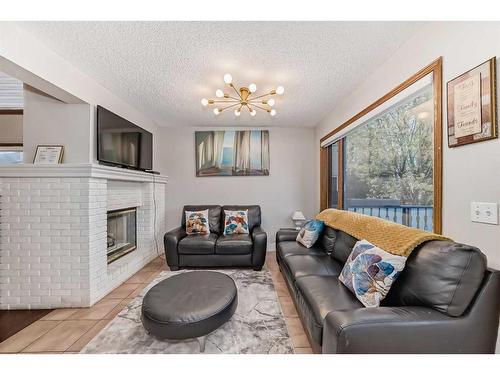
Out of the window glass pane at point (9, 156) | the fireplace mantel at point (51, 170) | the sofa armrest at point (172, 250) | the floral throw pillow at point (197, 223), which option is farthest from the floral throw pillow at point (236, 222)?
the window glass pane at point (9, 156)

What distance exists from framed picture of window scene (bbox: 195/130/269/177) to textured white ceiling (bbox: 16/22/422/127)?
1.27 m

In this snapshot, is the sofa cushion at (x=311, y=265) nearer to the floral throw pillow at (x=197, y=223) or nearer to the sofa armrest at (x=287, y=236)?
the sofa armrest at (x=287, y=236)

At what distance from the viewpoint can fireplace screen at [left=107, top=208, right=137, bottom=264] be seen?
2.92 meters

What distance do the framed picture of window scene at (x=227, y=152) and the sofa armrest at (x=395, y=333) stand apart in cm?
327

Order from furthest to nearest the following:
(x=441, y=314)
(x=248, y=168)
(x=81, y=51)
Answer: (x=248, y=168) < (x=81, y=51) < (x=441, y=314)

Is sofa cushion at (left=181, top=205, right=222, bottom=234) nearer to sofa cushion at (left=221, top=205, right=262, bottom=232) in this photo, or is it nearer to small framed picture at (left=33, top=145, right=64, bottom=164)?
sofa cushion at (left=221, top=205, right=262, bottom=232)

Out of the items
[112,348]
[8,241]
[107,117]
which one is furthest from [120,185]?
[112,348]

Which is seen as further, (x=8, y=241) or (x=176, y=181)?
(x=176, y=181)

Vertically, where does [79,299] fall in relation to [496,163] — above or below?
below

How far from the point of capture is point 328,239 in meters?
2.61

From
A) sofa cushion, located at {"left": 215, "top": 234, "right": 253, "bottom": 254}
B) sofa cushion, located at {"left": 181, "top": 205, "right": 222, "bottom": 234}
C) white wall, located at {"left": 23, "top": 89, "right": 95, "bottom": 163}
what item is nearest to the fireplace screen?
sofa cushion, located at {"left": 181, "top": 205, "right": 222, "bottom": 234}
